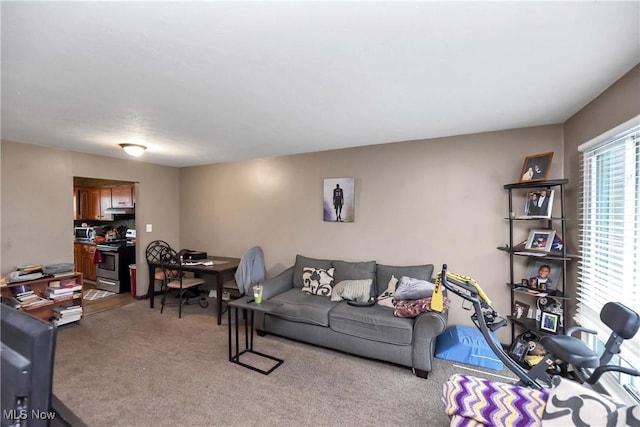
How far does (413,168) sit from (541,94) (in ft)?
4.84

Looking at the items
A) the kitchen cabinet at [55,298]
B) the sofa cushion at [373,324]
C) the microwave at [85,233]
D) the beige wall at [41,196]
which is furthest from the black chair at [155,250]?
the sofa cushion at [373,324]

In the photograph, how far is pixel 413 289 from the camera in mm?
2775

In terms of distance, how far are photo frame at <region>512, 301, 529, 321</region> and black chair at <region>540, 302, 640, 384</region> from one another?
4.10 feet

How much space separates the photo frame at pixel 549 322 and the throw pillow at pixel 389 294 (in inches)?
53.7

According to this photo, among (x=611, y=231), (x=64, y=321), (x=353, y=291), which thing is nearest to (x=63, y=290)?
(x=64, y=321)

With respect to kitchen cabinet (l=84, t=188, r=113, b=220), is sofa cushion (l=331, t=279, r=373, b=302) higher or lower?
lower

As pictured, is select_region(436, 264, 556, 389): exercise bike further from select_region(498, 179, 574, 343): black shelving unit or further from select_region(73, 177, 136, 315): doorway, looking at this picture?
select_region(73, 177, 136, 315): doorway

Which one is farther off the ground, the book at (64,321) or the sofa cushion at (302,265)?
the sofa cushion at (302,265)

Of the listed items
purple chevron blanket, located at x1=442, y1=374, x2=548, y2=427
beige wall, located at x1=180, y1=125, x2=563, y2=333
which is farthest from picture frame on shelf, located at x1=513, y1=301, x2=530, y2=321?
purple chevron blanket, located at x1=442, y1=374, x2=548, y2=427

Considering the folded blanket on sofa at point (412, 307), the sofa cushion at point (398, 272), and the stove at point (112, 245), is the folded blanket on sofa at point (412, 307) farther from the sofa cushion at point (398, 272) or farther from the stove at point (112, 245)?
the stove at point (112, 245)

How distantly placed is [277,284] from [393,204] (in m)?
1.83

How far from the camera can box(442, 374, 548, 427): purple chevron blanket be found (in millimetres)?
1397

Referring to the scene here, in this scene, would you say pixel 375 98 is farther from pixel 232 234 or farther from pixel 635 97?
pixel 232 234

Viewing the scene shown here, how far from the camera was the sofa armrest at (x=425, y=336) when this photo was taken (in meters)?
2.47
